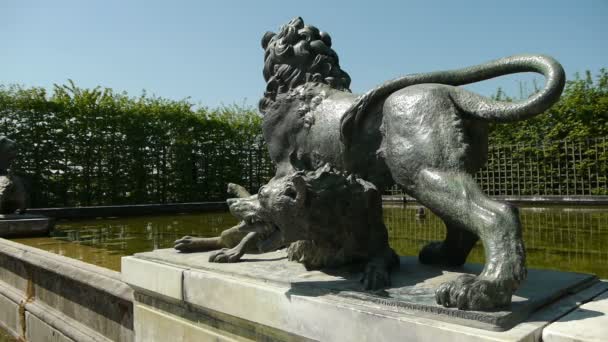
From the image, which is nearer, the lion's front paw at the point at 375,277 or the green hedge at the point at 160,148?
the lion's front paw at the point at 375,277

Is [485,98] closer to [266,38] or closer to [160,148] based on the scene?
[266,38]

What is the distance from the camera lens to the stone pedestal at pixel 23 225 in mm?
7301

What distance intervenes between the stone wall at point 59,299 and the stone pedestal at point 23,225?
228 centimetres

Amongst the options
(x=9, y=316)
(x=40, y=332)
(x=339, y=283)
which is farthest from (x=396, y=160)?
(x=9, y=316)

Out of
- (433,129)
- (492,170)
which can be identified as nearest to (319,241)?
(433,129)

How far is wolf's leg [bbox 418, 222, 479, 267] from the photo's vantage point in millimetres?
2246

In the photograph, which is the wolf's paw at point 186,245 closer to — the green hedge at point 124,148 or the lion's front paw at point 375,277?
the lion's front paw at point 375,277

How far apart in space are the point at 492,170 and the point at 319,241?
515 inches

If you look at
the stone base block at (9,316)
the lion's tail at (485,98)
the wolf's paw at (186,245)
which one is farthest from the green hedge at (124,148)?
the lion's tail at (485,98)

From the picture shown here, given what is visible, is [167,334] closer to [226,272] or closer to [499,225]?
[226,272]

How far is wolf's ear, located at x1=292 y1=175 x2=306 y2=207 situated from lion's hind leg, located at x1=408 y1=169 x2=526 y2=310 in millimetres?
484

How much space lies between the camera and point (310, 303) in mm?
1871

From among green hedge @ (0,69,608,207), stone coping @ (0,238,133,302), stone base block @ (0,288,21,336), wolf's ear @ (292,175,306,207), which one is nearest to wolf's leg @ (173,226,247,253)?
stone coping @ (0,238,133,302)

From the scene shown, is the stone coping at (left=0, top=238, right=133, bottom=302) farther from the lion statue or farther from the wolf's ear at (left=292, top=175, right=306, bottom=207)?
the wolf's ear at (left=292, top=175, right=306, bottom=207)
